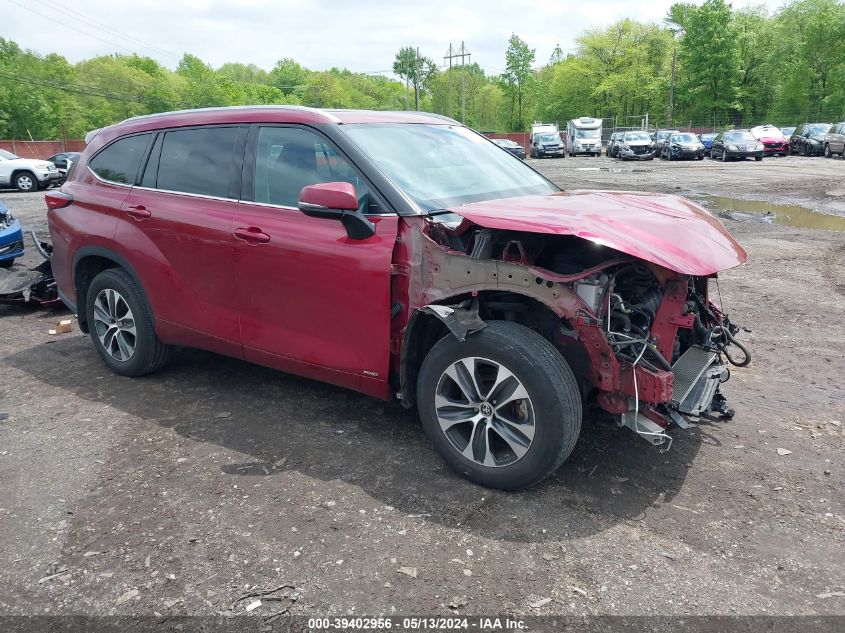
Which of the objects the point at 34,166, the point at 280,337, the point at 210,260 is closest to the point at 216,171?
the point at 210,260

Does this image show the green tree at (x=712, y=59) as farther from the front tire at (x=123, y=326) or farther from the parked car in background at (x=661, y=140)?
the front tire at (x=123, y=326)

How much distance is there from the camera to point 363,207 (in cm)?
356

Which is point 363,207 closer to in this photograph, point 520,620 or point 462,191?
point 462,191

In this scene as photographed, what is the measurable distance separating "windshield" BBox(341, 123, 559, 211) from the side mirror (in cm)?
30

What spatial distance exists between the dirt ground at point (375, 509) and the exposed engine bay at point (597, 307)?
487 millimetres

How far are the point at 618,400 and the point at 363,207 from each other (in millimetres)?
1645

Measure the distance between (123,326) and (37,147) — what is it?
185ft

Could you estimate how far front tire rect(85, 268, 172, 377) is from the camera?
4719 millimetres

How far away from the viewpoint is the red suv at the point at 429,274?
304 centimetres

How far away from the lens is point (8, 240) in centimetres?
800

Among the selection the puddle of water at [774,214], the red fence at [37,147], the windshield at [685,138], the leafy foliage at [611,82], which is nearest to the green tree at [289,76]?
the leafy foliage at [611,82]

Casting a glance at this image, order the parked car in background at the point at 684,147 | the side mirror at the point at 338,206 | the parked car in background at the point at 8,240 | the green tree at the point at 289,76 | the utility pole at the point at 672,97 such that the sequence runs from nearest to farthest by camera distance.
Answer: the side mirror at the point at 338,206 < the parked car in background at the point at 8,240 < the parked car in background at the point at 684,147 < the utility pole at the point at 672,97 < the green tree at the point at 289,76

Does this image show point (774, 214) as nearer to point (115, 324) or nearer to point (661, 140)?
point (115, 324)

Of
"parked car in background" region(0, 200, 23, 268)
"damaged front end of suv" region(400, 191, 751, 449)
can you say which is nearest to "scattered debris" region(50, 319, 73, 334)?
"parked car in background" region(0, 200, 23, 268)
